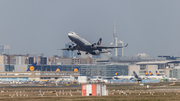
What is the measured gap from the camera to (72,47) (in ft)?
330

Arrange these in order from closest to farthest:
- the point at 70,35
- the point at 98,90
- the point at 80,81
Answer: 1. the point at 98,90
2. the point at 70,35
3. the point at 80,81

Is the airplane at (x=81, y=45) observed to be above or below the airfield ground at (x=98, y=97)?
above

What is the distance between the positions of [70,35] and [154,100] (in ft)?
117

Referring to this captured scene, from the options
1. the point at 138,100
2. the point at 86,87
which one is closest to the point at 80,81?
the point at 86,87

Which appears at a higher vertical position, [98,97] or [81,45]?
[81,45]

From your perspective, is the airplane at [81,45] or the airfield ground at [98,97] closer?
the airfield ground at [98,97]

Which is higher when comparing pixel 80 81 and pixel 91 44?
pixel 91 44

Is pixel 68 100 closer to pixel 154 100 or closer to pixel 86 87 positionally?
pixel 86 87

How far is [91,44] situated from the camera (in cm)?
10094

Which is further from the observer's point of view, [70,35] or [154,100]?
[70,35]

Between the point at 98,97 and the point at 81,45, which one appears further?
the point at 81,45

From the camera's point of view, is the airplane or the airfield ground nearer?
the airfield ground

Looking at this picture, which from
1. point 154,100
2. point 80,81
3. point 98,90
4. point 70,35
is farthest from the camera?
point 80,81

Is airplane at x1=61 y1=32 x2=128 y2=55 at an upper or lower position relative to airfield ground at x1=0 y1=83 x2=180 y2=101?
upper
